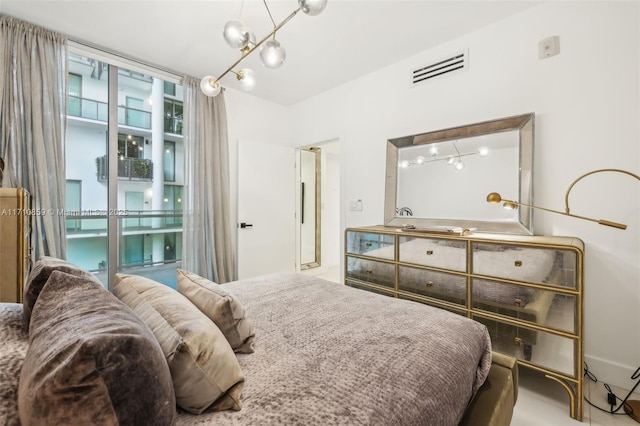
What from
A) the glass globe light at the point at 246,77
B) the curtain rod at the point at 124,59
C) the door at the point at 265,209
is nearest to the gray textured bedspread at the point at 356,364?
the glass globe light at the point at 246,77

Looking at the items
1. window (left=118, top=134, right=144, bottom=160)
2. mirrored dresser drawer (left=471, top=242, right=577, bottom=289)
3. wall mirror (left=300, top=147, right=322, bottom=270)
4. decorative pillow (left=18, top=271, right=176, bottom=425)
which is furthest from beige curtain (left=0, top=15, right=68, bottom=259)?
mirrored dresser drawer (left=471, top=242, right=577, bottom=289)

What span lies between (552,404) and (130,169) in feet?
13.7

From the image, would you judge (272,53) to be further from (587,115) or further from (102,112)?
(102,112)

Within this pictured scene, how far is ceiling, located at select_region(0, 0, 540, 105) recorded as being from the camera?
7.11 feet

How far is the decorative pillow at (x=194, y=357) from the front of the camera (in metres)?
0.76

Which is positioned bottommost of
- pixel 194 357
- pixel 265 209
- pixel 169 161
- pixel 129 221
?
pixel 194 357

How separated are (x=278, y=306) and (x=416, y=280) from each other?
4.46ft

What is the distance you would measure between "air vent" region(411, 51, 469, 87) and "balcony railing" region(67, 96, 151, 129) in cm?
300

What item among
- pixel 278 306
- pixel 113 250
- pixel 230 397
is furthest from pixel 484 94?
pixel 113 250

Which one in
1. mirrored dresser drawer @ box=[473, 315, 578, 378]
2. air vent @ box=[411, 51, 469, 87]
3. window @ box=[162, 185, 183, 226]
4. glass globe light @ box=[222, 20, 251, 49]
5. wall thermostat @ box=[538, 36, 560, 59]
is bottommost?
mirrored dresser drawer @ box=[473, 315, 578, 378]

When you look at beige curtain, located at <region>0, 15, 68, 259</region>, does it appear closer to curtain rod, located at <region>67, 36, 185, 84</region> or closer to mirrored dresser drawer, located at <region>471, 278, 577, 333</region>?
curtain rod, located at <region>67, 36, 185, 84</region>

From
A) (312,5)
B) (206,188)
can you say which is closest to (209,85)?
(312,5)

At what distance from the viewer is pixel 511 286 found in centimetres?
191

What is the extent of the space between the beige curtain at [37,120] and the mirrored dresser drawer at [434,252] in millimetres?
2983
